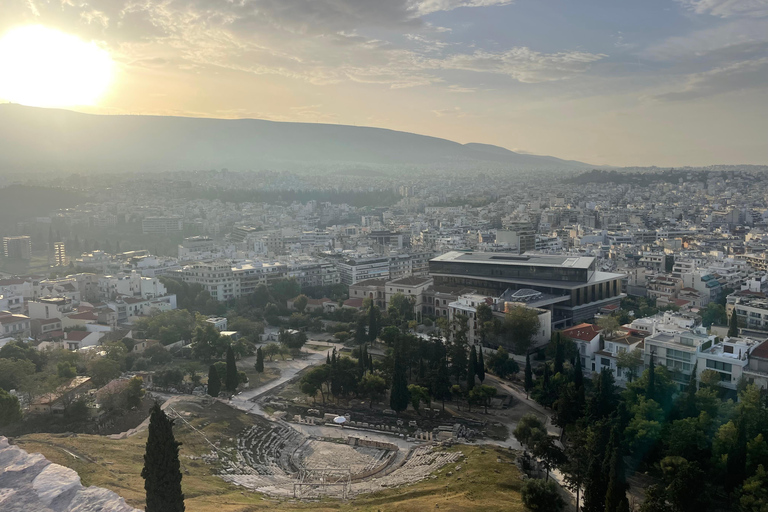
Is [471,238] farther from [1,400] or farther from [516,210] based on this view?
[1,400]

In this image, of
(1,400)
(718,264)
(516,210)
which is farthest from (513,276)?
(516,210)

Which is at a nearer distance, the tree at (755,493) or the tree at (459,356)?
the tree at (755,493)

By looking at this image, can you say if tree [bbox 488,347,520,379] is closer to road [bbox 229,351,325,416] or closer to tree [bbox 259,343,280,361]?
road [bbox 229,351,325,416]

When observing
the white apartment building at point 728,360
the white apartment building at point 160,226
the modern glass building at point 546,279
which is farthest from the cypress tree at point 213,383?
the white apartment building at point 160,226

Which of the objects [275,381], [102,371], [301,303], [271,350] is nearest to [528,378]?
[275,381]

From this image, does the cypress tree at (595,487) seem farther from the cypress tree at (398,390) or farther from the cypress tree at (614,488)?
the cypress tree at (398,390)
